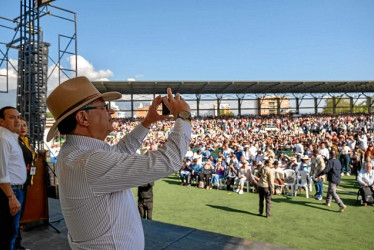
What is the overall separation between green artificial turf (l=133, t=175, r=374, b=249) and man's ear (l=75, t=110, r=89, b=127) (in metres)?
4.73

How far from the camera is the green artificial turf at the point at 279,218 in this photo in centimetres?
519

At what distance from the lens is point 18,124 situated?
9.75 ft

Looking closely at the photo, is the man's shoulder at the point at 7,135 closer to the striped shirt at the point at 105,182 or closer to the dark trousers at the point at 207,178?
the striped shirt at the point at 105,182

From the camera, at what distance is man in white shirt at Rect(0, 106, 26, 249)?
2.63 meters

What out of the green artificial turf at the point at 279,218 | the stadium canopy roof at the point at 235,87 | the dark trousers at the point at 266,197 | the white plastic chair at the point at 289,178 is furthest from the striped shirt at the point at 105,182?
the stadium canopy roof at the point at 235,87

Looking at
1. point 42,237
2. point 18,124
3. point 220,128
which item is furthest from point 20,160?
point 220,128

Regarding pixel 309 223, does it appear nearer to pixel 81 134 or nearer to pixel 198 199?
pixel 198 199

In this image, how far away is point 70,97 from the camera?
1.22 m

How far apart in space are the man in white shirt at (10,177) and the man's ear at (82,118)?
6.33 ft

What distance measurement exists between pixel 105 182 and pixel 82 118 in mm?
324

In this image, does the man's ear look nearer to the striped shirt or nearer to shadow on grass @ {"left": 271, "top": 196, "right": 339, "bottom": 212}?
the striped shirt

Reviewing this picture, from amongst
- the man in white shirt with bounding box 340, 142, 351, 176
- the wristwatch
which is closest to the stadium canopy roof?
the man in white shirt with bounding box 340, 142, 351, 176

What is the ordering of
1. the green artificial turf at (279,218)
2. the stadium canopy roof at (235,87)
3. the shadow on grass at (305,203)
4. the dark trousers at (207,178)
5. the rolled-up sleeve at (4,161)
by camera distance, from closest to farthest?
the rolled-up sleeve at (4,161), the green artificial turf at (279,218), the shadow on grass at (305,203), the dark trousers at (207,178), the stadium canopy roof at (235,87)

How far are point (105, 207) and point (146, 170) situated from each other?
0.23m
